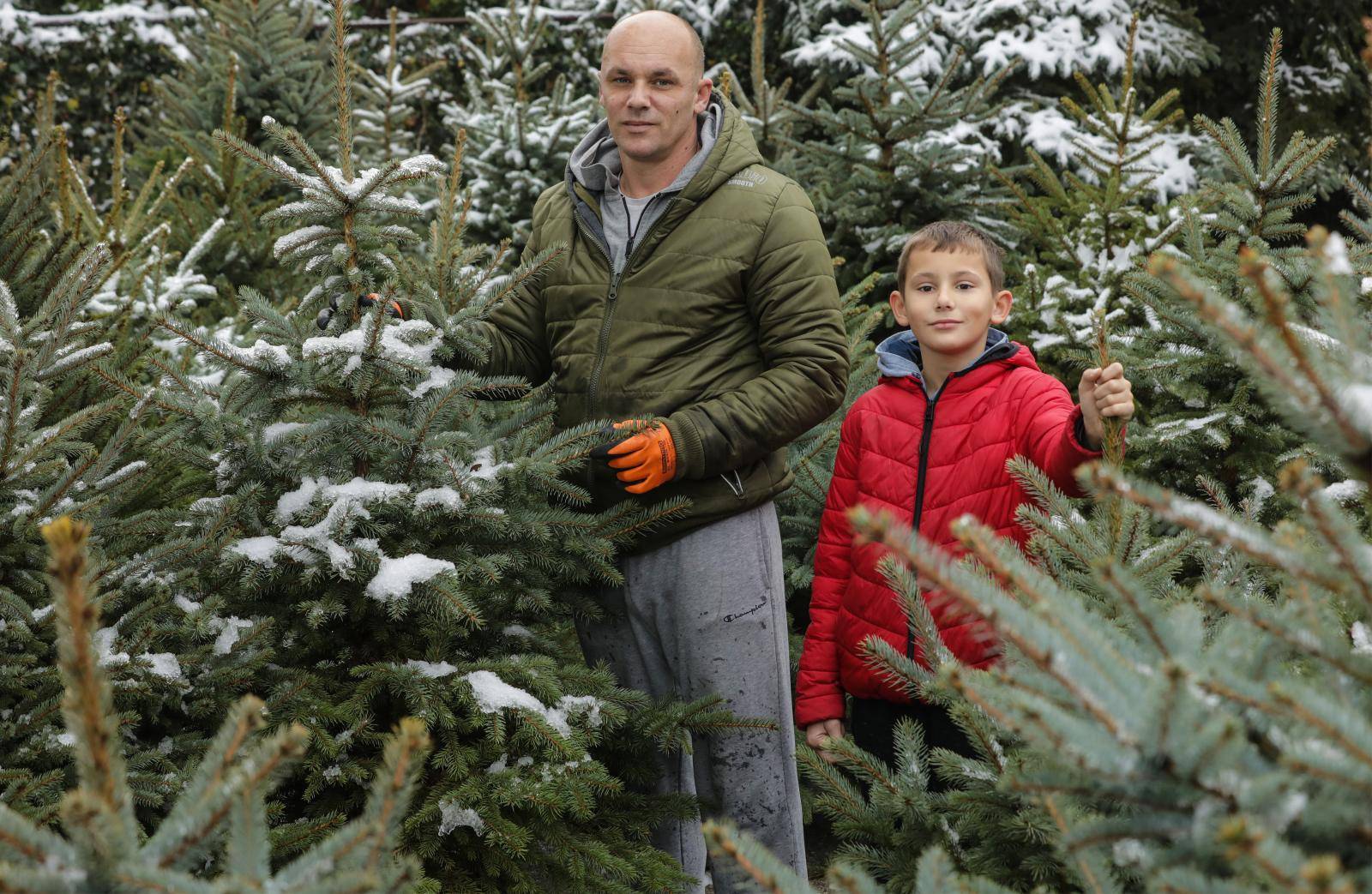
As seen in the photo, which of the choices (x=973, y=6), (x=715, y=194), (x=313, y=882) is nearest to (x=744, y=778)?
(x=715, y=194)

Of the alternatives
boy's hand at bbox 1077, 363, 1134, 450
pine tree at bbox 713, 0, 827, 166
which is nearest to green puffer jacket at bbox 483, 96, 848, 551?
boy's hand at bbox 1077, 363, 1134, 450

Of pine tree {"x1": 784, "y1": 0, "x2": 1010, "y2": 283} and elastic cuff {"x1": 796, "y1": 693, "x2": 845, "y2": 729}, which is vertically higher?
pine tree {"x1": 784, "y1": 0, "x2": 1010, "y2": 283}

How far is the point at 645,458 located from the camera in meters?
2.70

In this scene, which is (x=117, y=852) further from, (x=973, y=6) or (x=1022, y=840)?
(x=973, y=6)

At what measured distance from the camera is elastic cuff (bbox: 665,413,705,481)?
275 centimetres

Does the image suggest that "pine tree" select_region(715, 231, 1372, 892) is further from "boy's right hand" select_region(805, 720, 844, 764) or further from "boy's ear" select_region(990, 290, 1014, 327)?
"boy's ear" select_region(990, 290, 1014, 327)

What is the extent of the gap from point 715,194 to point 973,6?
20.7 ft

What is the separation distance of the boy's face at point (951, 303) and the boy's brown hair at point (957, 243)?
21mm

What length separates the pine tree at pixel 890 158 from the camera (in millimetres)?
5609

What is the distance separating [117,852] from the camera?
42.5 inches

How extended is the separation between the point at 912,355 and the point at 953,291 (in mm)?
272

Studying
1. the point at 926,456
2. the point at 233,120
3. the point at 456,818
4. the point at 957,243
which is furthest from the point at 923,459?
the point at 233,120

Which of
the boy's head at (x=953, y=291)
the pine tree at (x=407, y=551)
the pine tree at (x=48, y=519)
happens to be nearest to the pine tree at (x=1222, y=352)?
the boy's head at (x=953, y=291)

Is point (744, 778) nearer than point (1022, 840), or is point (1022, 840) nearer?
point (1022, 840)
